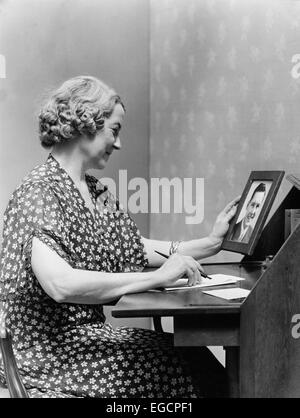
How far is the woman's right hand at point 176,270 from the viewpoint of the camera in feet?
6.11

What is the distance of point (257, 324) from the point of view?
1.64m

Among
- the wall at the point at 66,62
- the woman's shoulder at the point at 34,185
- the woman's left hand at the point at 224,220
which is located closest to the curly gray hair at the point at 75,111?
the woman's shoulder at the point at 34,185

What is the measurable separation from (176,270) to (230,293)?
6.6 inches

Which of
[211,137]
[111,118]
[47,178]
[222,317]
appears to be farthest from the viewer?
[211,137]

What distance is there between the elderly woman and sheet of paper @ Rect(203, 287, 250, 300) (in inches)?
3.9

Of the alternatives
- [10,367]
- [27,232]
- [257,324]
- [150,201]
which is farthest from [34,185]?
[150,201]

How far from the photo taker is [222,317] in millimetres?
1669

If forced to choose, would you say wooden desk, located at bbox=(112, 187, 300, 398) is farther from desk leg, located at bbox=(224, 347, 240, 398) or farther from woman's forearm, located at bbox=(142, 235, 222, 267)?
woman's forearm, located at bbox=(142, 235, 222, 267)

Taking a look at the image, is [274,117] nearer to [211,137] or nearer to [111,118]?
[211,137]

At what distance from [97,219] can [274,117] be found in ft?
4.26

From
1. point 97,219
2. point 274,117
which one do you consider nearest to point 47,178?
point 97,219

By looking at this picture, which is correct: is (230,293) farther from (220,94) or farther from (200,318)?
Answer: (220,94)

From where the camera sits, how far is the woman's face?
2.13 meters

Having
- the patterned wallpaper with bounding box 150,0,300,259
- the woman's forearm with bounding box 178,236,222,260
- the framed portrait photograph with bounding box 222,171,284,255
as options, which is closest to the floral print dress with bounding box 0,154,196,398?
the framed portrait photograph with bounding box 222,171,284,255
